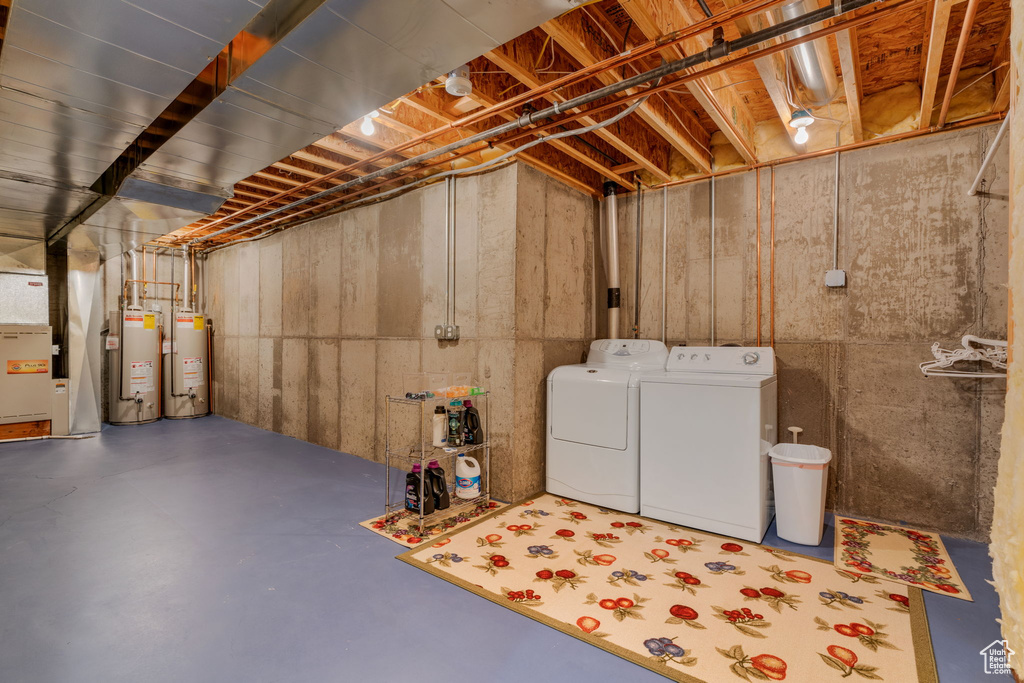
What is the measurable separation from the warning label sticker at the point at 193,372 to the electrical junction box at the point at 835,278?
26.7ft

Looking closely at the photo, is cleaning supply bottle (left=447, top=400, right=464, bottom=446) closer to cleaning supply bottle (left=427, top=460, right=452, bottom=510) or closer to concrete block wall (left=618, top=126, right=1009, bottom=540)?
cleaning supply bottle (left=427, top=460, right=452, bottom=510)

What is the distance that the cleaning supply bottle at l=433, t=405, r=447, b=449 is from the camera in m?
3.47

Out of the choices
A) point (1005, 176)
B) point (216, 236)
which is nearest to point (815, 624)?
point (1005, 176)

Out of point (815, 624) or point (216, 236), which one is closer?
point (815, 624)

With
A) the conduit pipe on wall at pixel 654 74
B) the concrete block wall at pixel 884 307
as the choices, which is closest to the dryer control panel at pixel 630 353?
the concrete block wall at pixel 884 307

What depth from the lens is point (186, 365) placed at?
7219mm

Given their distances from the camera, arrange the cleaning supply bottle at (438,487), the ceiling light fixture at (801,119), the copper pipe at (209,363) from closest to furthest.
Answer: the ceiling light fixture at (801,119) < the cleaning supply bottle at (438,487) < the copper pipe at (209,363)

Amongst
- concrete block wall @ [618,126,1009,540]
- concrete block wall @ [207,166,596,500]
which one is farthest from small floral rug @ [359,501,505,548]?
concrete block wall @ [618,126,1009,540]

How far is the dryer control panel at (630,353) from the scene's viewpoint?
380cm

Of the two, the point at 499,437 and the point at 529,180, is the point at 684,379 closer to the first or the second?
the point at 499,437

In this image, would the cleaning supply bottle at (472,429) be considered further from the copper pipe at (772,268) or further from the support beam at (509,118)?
the copper pipe at (772,268)

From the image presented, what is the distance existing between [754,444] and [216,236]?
7.02 m

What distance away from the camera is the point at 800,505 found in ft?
9.73

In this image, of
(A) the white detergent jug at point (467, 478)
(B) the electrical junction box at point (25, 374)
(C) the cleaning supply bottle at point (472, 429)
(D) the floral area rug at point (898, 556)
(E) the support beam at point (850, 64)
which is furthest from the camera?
(B) the electrical junction box at point (25, 374)
